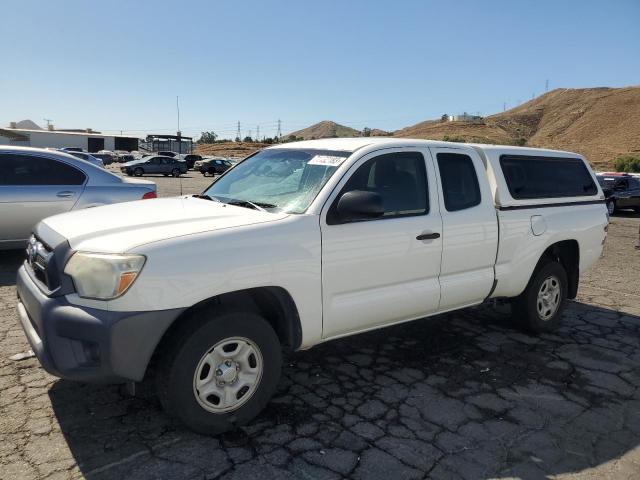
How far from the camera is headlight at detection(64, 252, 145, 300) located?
2783mm

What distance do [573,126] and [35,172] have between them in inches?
3628

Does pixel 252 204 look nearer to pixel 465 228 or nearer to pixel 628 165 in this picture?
pixel 465 228

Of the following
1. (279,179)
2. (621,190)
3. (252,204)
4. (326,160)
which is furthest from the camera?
(621,190)

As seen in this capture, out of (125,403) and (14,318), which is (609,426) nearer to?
(125,403)

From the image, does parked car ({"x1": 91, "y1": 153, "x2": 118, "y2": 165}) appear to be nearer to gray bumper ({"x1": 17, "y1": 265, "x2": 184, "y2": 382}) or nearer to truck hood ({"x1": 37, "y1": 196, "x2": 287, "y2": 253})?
truck hood ({"x1": 37, "y1": 196, "x2": 287, "y2": 253})

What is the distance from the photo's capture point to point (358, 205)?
344 cm

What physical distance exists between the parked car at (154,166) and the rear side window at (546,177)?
33568 mm

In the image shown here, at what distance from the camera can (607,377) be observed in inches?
172

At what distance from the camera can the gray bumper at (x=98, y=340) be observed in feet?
9.03

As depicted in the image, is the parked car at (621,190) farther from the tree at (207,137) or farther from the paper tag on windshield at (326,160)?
the tree at (207,137)

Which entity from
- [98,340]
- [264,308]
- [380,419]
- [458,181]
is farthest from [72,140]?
[380,419]

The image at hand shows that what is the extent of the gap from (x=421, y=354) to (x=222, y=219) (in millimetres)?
2329

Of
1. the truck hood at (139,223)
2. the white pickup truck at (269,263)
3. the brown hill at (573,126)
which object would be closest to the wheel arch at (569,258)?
the white pickup truck at (269,263)

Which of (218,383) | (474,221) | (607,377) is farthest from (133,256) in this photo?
(607,377)
